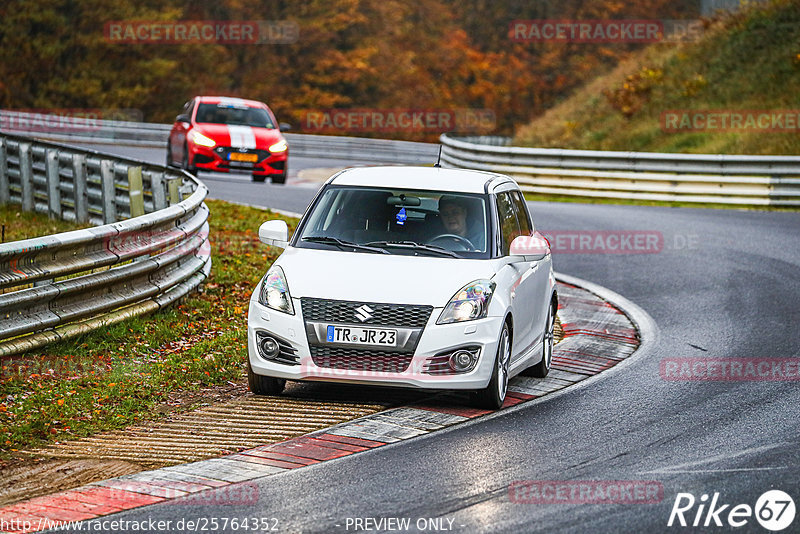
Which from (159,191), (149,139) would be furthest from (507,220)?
(149,139)

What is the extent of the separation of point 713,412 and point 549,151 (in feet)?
59.5

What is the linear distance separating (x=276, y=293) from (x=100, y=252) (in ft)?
7.25

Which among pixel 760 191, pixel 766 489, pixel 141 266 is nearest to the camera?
Result: pixel 766 489

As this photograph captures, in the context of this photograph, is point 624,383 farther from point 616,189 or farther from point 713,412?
point 616,189

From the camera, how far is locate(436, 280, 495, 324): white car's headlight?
802 centimetres

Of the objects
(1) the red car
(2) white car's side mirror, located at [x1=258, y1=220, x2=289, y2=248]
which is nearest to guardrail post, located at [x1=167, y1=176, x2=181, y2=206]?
(2) white car's side mirror, located at [x1=258, y1=220, x2=289, y2=248]

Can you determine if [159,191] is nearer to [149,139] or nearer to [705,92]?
[705,92]

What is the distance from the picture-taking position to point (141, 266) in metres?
Result: 10.3

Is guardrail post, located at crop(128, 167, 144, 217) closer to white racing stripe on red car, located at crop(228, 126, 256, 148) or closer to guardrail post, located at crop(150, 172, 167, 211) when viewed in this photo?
guardrail post, located at crop(150, 172, 167, 211)

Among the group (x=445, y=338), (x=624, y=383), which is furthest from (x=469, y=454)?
(x=624, y=383)

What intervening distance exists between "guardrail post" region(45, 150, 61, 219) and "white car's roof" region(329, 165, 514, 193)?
8.24 m

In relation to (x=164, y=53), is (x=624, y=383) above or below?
below

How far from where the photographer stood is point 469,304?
809 centimetres

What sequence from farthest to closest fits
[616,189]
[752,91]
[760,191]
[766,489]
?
[752,91] < [616,189] < [760,191] < [766,489]
